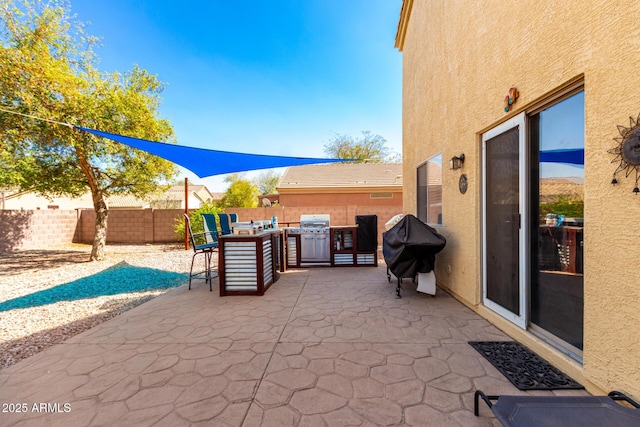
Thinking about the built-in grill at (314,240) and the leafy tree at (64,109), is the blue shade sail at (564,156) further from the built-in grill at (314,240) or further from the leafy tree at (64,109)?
the leafy tree at (64,109)

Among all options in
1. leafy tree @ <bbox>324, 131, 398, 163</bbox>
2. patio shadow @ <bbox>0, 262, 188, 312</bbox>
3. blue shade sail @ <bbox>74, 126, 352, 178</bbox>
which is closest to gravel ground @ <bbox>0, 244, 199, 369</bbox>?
patio shadow @ <bbox>0, 262, 188, 312</bbox>

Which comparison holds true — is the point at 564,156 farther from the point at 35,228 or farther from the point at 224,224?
the point at 35,228

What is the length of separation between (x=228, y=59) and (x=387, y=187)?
29.5 feet

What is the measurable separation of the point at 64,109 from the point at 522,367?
9.31 meters

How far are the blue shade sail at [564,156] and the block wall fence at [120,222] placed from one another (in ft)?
25.3

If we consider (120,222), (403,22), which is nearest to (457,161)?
(403,22)

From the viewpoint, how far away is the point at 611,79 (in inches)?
65.1

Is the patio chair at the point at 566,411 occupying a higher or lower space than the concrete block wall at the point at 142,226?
lower

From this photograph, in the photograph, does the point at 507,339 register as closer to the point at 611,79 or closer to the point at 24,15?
the point at 611,79

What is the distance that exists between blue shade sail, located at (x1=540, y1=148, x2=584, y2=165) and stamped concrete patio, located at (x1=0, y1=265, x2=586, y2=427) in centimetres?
171

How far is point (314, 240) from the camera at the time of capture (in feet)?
20.9

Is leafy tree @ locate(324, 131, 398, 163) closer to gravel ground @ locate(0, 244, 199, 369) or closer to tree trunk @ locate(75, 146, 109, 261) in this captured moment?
gravel ground @ locate(0, 244, 199, 369)

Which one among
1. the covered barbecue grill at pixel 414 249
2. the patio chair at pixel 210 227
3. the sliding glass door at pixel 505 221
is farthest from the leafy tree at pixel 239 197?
the sliding glass door at pixel 505 221

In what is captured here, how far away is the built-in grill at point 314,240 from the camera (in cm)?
628
